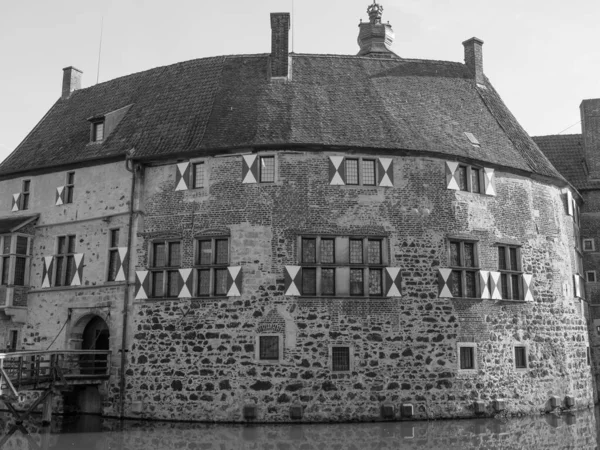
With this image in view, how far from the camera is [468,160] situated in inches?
814

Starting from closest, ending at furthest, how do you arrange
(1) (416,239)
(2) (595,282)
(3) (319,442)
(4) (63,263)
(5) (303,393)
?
1. (3) (319,442)
2. (5) (303,393)
3. (1) (416,239)
4. (4) (63,263)
5. (2) (595,282)

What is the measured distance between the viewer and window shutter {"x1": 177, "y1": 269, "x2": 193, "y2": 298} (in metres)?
19.2

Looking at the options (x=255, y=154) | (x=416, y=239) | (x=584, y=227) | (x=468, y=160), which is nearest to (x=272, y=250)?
(x=255, y=154)

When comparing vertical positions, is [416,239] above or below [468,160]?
below

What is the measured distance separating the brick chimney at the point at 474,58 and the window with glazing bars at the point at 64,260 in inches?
585

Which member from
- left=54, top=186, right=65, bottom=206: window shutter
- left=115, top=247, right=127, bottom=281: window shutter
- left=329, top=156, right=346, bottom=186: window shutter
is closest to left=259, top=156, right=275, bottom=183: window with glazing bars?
left=329, top=156, right=346, bottom=186: window shutter

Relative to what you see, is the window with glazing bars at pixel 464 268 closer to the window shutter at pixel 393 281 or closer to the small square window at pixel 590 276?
the window shutter at pixel 393 281

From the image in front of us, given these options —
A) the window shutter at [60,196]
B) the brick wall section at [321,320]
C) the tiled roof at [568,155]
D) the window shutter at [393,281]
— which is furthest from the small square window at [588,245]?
the window shutter at [60,196]

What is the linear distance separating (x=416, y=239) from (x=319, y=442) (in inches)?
265

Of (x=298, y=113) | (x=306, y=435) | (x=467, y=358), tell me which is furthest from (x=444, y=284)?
(x=298, y=113)

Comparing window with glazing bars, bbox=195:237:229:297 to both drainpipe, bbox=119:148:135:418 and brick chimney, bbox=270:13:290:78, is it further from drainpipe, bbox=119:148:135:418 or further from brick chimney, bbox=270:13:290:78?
brick chimney, bbox=270:13:290:78

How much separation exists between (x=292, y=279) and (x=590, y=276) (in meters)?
13.9

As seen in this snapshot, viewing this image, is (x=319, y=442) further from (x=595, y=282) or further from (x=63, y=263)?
(x=595, y=282)

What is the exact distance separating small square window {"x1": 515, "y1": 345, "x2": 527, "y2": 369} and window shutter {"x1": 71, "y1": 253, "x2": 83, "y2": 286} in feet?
43.4
